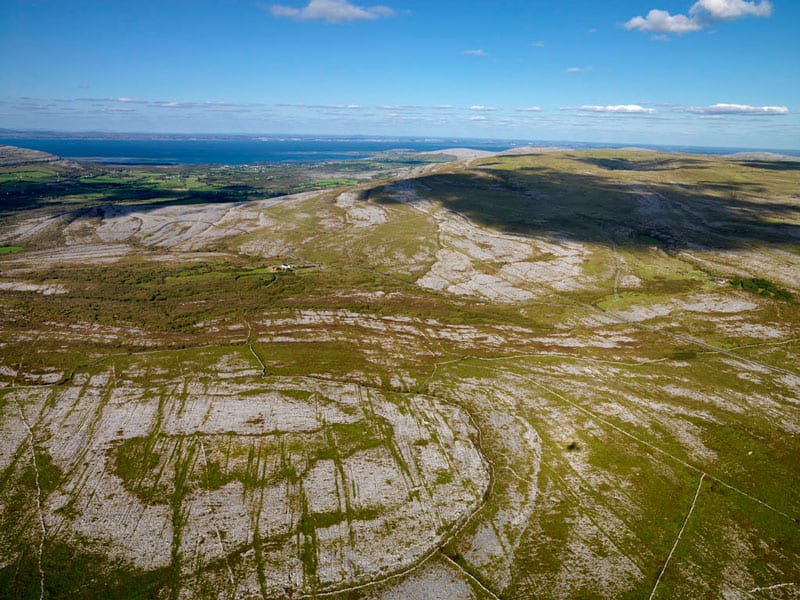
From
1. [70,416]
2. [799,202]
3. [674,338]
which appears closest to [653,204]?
[799,202]

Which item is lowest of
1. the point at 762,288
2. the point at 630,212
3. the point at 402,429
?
the point at 402,429

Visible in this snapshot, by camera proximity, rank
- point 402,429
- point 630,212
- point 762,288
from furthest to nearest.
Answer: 1. point 630,212
2. point 762,288
3. point 402,429

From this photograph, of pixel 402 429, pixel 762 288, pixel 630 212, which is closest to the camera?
pixel 402 429

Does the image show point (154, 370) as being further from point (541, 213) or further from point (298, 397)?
point (541, 213)

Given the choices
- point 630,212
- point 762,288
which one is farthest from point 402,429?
point 630,212

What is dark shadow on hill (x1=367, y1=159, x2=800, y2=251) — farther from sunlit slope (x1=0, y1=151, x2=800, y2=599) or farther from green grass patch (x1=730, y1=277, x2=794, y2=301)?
green grass patch (x1=730, y1=277, x2=794, y2=301)

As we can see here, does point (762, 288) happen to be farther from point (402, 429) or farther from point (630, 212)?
point (402, 429)

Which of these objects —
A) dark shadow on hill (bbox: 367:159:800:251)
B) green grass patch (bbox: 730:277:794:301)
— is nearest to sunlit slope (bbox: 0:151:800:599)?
green grass patch (bbox: 730:277:794:301)
